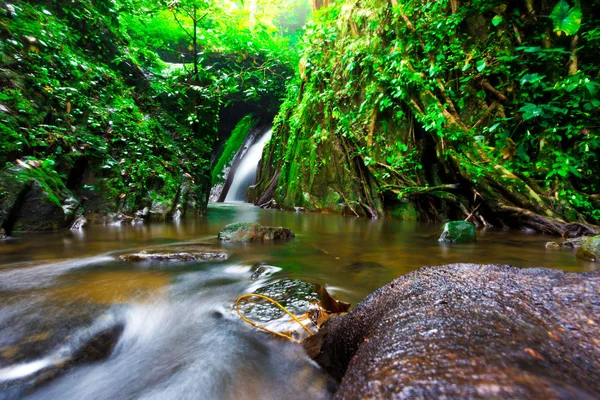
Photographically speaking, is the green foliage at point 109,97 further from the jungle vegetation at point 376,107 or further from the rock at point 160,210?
the rock at point 160,210

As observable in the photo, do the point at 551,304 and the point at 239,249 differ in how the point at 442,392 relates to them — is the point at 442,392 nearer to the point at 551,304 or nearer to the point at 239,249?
the point at 551,304

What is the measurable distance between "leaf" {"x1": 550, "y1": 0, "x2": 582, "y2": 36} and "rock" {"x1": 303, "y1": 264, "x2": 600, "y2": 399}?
224 inches

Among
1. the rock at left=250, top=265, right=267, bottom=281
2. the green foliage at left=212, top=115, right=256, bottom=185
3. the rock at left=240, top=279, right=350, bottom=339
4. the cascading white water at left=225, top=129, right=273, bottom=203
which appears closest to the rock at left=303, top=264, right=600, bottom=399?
the rock at left=240, top=279, right=350, bottom=339

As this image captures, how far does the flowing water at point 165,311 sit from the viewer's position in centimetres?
129

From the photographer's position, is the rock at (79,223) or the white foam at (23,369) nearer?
the white foam at (23,369)

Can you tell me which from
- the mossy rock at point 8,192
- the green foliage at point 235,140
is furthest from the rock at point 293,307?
the green foliage at point 235,140

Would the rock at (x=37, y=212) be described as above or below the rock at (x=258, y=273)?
above

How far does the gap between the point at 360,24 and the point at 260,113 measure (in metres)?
12.4

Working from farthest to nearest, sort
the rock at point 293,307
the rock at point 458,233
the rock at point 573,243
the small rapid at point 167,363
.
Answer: the rock at point 458,233 → the rock at point 573,243 → the rock at point 293,307 → the small rapid at point 167,363

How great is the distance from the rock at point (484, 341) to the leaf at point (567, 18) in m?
5.69

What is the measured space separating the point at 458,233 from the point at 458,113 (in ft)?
11.4

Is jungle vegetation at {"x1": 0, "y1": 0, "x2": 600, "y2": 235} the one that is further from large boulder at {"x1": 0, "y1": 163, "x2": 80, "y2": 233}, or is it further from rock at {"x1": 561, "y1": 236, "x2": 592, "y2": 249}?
rock at {"x1": 561, "y1": 236, "x2": 592, "y2": 249}

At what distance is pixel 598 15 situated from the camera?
17.1 feet

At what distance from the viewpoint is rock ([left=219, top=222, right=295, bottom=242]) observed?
4469 mm
